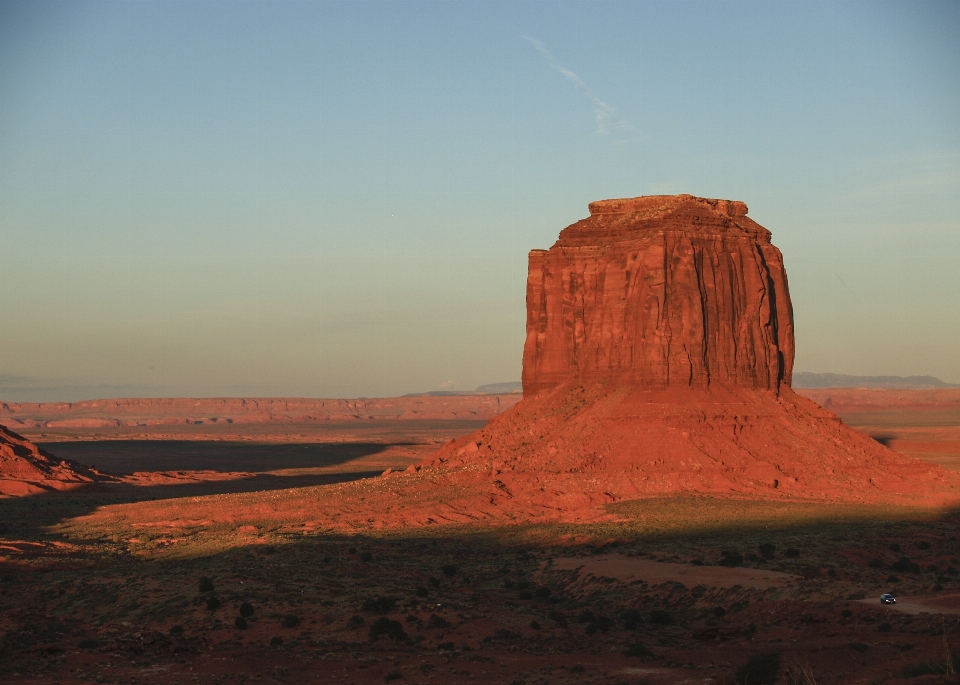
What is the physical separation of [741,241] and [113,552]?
3716 centimetres

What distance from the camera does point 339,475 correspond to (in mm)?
108125

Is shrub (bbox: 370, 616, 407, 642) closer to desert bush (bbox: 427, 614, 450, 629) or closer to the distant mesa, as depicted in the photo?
desert bush (bbox: 427, 614, 450, 629)

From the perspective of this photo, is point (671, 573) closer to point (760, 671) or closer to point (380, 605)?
point (380, 605)

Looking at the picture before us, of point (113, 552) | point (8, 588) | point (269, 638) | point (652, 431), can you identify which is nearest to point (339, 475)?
point (652, 431)

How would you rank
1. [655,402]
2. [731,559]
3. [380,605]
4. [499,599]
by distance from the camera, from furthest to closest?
[655,402], [731,559], [499,599], [380,605]

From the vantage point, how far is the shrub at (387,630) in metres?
31.9

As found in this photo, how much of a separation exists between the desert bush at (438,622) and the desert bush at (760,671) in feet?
28.3

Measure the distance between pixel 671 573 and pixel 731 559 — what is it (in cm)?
295

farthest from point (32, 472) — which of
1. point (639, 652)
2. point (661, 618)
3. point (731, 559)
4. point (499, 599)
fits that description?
point (639, 652)

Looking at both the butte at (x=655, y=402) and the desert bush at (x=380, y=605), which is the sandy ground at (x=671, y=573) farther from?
the butte at (x=655, y=402)

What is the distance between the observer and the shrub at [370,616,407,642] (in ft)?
105

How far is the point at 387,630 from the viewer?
32.2 m

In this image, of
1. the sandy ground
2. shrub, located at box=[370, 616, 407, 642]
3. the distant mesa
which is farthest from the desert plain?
the distant mesa

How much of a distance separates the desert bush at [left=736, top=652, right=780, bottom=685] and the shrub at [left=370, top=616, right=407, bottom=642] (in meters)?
9.08
